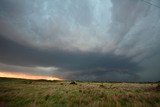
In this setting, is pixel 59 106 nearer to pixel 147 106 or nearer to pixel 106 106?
Result: pixel 106 106

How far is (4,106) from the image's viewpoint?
14.7m

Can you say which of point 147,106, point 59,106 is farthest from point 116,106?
point 59,106

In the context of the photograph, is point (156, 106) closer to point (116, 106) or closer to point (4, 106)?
point (116, 106)

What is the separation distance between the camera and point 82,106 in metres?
13.4

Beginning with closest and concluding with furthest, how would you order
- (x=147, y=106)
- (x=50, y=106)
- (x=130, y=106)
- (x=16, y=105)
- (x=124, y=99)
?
(x=147, y=106), (x=130, y=106), (x=50, y=106), (x=16, y=105), (x=124, y=99)

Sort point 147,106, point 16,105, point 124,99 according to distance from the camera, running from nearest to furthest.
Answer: point 147,106, point 16,105, point 124,99

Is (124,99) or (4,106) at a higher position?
(124,99)

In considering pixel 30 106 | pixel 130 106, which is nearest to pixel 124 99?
pixel 130 106

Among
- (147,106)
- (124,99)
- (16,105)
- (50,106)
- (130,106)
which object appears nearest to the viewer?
(147,106)

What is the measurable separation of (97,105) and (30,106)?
577cm

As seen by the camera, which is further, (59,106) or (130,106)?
(59,106)

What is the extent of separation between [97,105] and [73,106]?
2277 millimetres

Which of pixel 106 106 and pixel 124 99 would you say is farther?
pixel 124 99

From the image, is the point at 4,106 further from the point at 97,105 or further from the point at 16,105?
the point at 97,105
